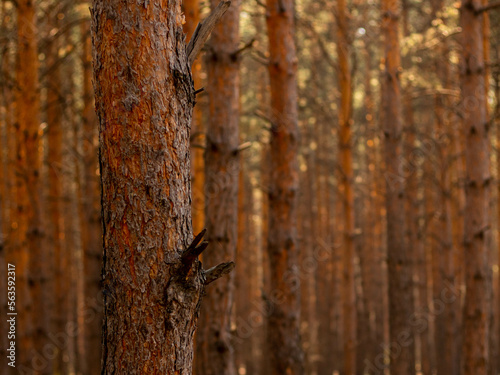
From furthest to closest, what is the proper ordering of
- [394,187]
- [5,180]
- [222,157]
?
[5,180] → [394,187] → [222,157]

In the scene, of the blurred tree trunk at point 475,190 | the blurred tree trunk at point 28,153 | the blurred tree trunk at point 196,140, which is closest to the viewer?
the blurred tree trunk at point 196,140

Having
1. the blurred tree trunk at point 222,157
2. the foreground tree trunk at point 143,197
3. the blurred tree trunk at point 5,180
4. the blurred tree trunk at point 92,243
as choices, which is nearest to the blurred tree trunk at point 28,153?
the blurred tree trunk at point 5,180

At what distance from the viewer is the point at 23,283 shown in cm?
690

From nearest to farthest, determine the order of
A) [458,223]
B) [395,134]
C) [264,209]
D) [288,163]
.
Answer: [288,163]
[395,134]
[458,223]
[264,209]

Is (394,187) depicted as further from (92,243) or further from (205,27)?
(205,27)

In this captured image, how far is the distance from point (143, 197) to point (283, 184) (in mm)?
4050

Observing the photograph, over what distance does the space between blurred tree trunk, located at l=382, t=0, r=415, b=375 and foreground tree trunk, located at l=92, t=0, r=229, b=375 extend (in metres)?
→ 6.33

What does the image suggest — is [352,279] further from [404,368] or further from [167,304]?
[167,304]

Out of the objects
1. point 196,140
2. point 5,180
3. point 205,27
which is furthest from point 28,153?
point 5,180

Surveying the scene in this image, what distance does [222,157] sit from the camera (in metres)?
5.35

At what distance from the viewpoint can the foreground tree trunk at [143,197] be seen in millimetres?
2336

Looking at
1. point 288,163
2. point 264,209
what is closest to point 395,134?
point 288,163

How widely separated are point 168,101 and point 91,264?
22.3 feet

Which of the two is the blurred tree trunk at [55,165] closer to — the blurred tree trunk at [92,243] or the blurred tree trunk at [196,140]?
the blurred tree trunk at [92,243]
